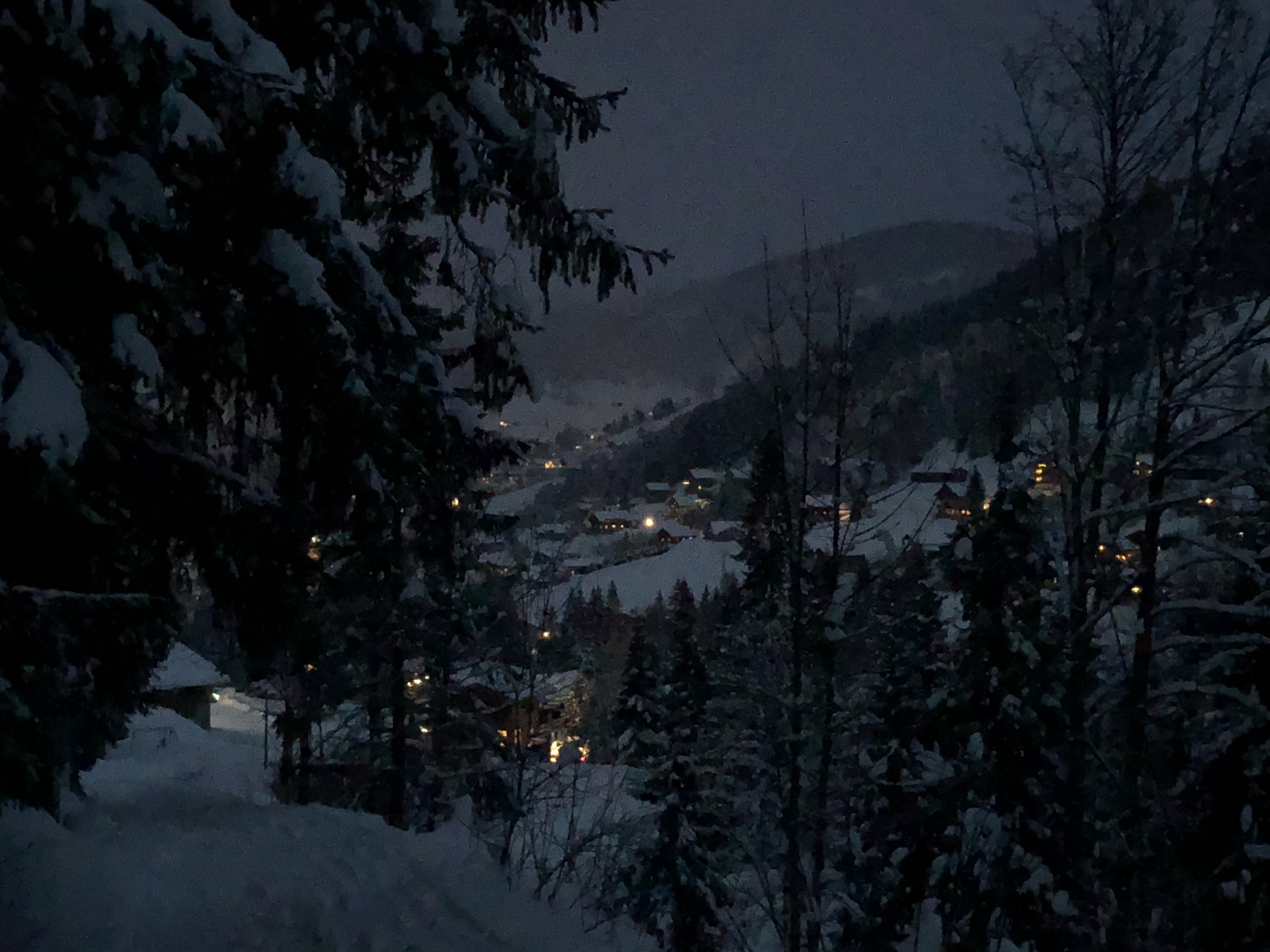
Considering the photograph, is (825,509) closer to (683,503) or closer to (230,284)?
(230,284)

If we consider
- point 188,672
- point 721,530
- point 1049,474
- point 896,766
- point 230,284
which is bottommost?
point 896,766

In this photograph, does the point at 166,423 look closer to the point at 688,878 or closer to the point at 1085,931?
the point at 1085,931

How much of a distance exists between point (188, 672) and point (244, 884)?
19.0m

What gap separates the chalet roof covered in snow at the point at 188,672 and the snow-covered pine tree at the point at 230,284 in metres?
15.9

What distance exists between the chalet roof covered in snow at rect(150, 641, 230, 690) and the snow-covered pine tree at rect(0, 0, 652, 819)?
15.9 m

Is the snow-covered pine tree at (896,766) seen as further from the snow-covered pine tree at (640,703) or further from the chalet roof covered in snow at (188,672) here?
the chalet roof covered in snow at (188,672)

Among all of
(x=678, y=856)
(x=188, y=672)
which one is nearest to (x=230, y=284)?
(x=678, y=856)

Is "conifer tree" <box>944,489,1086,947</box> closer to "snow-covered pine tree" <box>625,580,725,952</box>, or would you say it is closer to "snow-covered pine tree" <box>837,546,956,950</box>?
"snow-covered pine tree" <box>837,546,956,950</box>

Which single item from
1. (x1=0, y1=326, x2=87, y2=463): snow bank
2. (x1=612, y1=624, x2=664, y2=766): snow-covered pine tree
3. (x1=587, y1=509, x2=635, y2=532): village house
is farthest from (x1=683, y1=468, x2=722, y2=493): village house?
(x1=0, y1=326, x2=87, y2=463): snow bank

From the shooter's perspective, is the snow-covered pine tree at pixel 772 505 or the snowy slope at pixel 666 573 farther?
the snowy slope at pixel 666 573

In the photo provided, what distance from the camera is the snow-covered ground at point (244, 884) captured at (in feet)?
9.09

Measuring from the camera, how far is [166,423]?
342 centimetres

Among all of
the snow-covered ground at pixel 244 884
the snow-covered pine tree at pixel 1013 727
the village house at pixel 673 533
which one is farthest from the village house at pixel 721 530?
the snow-covered ground at pixel 244 884

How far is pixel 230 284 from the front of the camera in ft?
10.5
